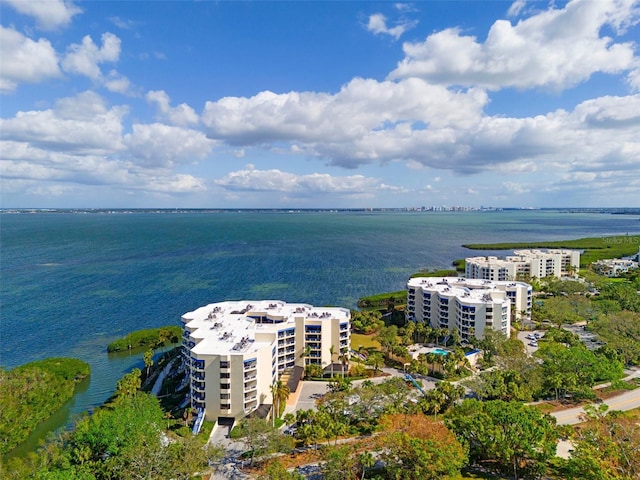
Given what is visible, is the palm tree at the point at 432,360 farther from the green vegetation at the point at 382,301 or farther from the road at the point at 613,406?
the green vegetation at the point at 382,301

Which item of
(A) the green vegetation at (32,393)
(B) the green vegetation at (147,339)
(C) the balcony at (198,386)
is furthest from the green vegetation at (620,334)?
(A) the green vegetation at (32,393)

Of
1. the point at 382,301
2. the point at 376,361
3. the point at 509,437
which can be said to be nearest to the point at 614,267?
the point at 382,301

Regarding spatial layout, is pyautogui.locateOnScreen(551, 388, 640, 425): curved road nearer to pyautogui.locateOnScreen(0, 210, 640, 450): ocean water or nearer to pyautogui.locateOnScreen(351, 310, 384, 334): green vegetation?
pyautogui.locateOnScreen(351, 310, 384, 334): green vegetation

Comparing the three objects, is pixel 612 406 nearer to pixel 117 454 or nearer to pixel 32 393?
pixel 117 454

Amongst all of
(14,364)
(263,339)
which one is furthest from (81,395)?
(263,339)

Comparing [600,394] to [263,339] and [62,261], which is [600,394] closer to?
[263,339]

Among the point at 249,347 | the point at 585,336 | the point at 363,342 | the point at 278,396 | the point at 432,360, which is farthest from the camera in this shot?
the point at 585,336
